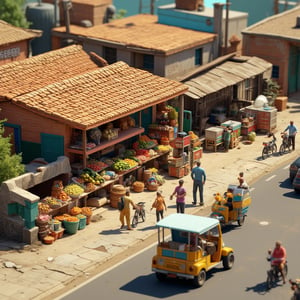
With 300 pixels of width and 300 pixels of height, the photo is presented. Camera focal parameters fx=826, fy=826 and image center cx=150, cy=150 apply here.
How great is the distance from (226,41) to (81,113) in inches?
798

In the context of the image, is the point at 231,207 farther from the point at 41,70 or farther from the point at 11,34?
the point at 11,34

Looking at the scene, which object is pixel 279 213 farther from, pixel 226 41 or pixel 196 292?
pixel 226 41

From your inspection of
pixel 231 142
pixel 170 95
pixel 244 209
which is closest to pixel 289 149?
pixel 231 142

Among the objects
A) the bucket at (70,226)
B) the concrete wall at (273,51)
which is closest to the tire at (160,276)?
the bucket at (70,226)

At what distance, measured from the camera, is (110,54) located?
49.5m

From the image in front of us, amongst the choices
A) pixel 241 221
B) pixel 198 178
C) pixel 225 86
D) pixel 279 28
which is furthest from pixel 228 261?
pixel 279 28

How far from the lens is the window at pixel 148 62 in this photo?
156ft

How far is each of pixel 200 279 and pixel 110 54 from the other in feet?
83.7

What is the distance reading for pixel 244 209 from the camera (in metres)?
31.7

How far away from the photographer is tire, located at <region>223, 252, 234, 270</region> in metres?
27.5

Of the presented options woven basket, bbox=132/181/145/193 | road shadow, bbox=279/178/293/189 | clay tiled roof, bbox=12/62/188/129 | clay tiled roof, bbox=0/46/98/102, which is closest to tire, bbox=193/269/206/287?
clay tiled roof, bbox=12/62/188/129

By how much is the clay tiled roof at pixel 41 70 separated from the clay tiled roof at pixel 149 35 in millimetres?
6584

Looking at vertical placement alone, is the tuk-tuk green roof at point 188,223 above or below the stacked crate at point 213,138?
above

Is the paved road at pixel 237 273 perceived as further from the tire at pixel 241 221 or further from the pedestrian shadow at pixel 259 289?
the tire at pixel 241 221
